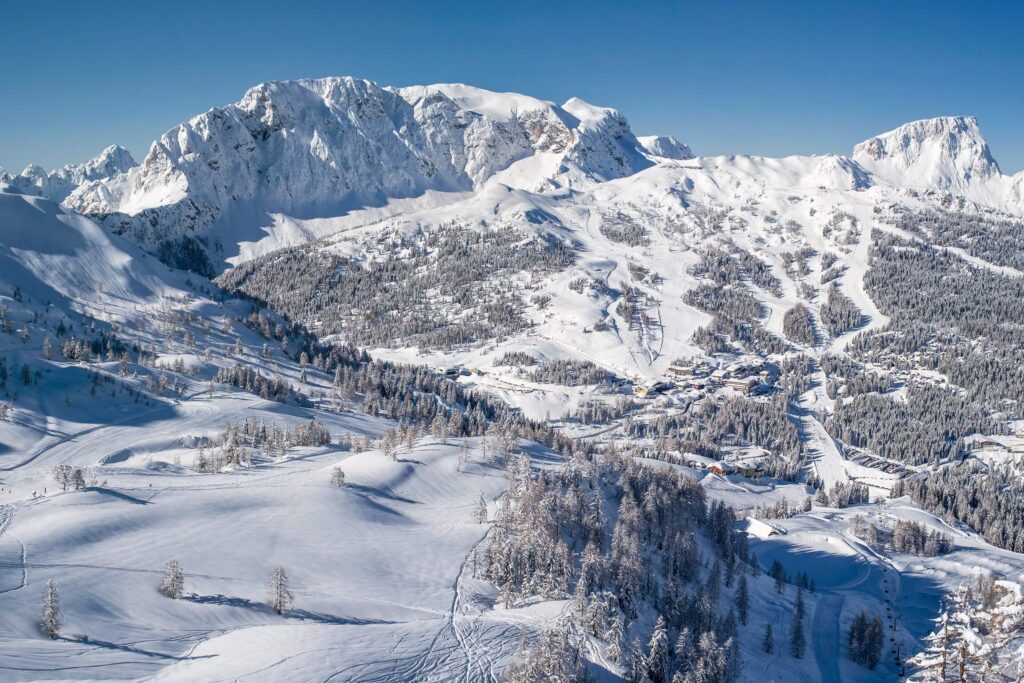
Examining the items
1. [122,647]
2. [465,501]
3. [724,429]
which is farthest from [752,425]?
[122,647]

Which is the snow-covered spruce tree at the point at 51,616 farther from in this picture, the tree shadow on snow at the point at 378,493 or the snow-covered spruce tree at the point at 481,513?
the snow-covered spruce tree at the point at 481,513

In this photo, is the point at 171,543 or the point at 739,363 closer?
the point at 171,543

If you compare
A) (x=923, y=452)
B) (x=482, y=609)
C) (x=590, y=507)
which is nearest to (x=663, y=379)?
(x=923, y=452)

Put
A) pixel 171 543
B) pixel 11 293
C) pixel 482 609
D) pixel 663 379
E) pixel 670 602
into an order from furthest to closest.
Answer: pixel 663 379, pixel 11 293, pixel 670 602, pixel 171 543, pixel 482 609

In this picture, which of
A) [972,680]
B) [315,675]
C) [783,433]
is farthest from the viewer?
[783,433]

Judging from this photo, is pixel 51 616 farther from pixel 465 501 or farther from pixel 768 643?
pixel 768 643

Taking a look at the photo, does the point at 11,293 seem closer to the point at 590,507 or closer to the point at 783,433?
the point at 590,507
